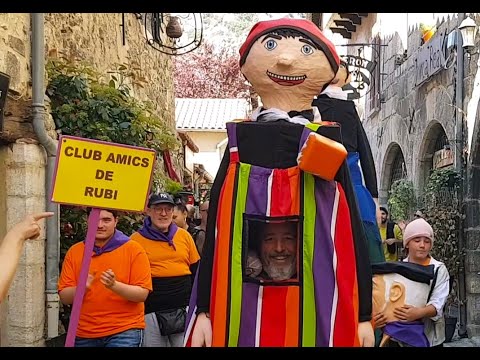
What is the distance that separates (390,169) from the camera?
12.9 metres

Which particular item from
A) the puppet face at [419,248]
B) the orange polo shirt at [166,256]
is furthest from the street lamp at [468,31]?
the orange polo shirt at [166,256]

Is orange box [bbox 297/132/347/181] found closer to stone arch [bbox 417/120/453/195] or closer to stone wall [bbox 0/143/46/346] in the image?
stone wall [bbox 0/143/46/346]

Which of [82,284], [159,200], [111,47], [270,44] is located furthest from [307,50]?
[111,47]

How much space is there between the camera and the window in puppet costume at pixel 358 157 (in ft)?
11.1

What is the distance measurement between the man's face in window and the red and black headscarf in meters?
0.75

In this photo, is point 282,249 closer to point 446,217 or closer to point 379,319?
point 379,319

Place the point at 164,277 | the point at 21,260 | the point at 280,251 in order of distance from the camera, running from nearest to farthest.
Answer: the point at 280,251
the point at 164,277
the point at 21,260

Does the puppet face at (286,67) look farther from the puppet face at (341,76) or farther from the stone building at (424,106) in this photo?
the stone building at (424,106)

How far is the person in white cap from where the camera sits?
3514 mm

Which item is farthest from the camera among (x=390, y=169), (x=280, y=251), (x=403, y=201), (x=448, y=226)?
(x=390, y=169)

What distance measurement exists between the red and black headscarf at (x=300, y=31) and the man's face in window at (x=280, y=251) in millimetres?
749

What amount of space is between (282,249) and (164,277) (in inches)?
64.7
